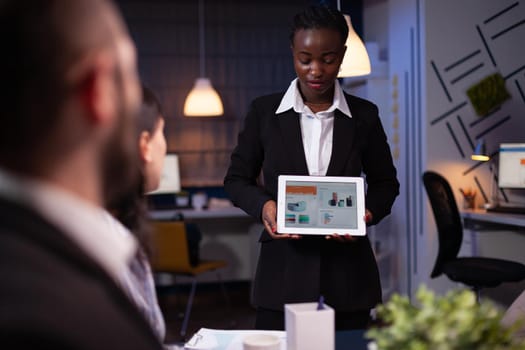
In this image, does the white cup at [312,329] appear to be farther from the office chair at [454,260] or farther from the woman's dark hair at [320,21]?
the office chair at [454,260]

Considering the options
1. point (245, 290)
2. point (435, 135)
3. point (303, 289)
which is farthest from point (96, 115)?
point (245, 290)

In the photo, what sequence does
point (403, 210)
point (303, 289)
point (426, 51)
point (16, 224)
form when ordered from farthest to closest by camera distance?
point (403, 210)
point (426, 51)
point (303, 289)
point (16, 224)

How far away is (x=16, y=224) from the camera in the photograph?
0.51 metres

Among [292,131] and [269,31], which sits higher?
[269,31]

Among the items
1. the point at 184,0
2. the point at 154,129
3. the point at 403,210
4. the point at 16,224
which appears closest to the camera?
the point at 16,224

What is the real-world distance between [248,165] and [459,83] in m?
3.43

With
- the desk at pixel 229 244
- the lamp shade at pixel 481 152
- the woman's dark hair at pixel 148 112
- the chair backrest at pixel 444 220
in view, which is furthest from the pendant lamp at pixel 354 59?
Result: the desk at pixel 229 244

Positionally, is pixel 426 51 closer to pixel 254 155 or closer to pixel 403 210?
pixel 403 210

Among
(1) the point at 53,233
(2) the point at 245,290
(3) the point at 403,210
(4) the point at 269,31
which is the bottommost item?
(2) the point at 245,290

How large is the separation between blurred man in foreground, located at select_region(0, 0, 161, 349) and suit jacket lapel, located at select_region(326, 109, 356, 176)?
124cm

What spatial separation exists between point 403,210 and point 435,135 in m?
0.76

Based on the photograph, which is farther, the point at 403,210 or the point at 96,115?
the point at 403,210

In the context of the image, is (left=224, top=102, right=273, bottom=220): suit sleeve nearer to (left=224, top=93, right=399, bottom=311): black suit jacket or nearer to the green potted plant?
(left=224, top=93, right=399, bottom=311): black suit jacket

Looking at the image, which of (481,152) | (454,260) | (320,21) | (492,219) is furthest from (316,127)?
(481,152)
